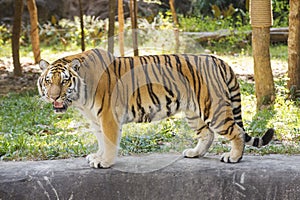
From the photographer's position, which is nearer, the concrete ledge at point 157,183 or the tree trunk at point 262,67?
the concrete ledge at point 157,183

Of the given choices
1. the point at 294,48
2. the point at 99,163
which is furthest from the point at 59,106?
the point at 294,48

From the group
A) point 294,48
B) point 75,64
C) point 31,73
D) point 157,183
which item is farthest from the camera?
point 31,73

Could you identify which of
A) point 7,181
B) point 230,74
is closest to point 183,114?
point 230,74

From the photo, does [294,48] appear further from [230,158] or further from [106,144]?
[106,144]

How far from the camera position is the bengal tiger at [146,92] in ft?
12.6

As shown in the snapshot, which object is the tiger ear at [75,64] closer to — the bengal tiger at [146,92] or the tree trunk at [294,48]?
the bengal tiger at [146,92]

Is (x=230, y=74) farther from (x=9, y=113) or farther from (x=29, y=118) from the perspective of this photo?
(x=9, y=113)

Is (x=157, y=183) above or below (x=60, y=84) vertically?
below

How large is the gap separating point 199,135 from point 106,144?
2.65ft

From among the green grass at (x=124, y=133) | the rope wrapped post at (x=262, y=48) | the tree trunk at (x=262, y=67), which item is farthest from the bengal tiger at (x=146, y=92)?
the tree trunk at (x=262, y=67)

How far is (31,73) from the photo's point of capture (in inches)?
414

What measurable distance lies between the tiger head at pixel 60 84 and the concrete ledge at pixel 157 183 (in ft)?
2.03

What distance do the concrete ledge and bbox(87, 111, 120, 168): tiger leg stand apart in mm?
63

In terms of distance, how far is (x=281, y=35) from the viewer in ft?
44.8
